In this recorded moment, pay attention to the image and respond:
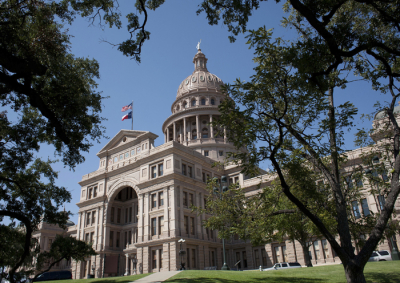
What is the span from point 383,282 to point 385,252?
74.4 ft

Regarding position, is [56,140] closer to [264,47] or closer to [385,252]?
[264,47]

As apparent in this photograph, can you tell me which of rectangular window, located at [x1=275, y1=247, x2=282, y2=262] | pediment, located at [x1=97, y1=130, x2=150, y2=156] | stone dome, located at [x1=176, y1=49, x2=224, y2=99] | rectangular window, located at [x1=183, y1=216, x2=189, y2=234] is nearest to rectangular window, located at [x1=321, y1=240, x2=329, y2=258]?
rectangular window, located at [x1=275, y1=247, x2=282, y2=262]

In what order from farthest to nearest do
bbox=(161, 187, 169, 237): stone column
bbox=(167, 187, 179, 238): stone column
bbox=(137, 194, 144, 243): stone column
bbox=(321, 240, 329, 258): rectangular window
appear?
bbox=(137, 194, 144, 243): stone column < bbox=(321, 240, 329, 258): rectangular window < bbox=(161, 187, 169, 237): stone column < bbox=(167, 187, 179, 238): stone column

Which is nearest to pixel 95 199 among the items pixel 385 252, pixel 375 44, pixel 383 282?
pixel 385 252

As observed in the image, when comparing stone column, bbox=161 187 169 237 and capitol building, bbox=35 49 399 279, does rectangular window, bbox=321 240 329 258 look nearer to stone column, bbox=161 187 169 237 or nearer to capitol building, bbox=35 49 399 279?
capitol building, bbox=35 49 399 279

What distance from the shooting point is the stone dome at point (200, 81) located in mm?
73713

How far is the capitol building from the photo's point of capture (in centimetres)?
4044

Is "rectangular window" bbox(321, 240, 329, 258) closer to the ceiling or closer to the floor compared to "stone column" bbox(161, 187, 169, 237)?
closer to the floor

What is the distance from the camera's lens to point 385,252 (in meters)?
34.8

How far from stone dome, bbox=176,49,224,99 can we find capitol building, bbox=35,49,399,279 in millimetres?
25432

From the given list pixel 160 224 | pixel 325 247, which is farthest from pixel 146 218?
pixel 325 247

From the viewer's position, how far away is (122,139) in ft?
174

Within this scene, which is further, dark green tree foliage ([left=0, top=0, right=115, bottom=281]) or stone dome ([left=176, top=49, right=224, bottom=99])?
stone dome ([left=176, top=49, right=224, bottom=99])

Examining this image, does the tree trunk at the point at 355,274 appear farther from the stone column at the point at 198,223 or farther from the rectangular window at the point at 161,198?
the rectangular window at the point at 161,198
